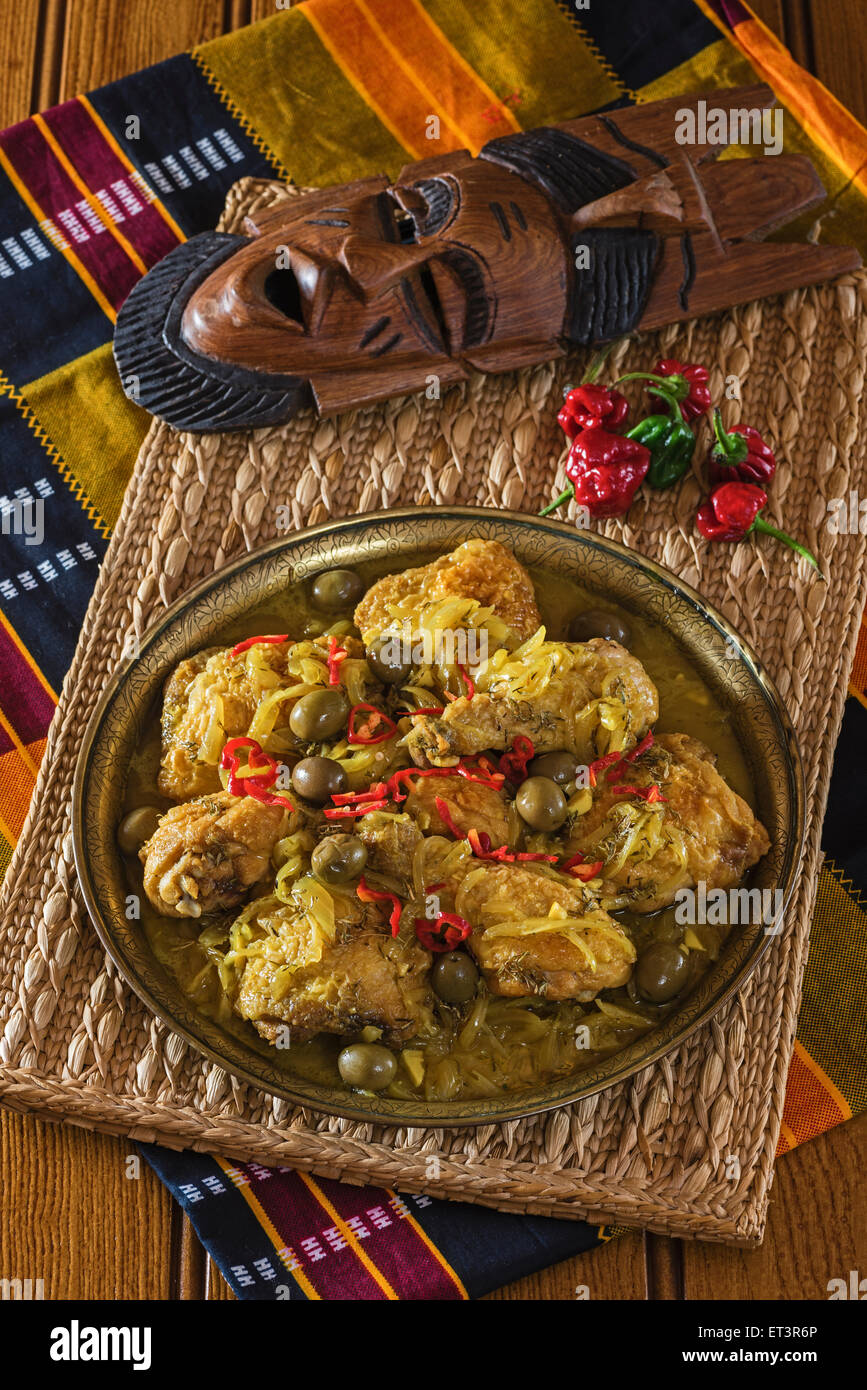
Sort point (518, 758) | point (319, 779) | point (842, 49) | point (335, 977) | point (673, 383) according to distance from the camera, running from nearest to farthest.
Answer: point (335, 977) < point (319, 779) < point (518, 758) < point (673, 383) < point (842, 49)

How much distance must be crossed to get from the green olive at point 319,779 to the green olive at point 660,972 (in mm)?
1295

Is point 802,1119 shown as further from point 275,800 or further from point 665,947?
point 275,800

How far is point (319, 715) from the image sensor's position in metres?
4.76

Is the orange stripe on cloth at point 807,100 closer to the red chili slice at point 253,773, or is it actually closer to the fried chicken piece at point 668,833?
the fried chicken piece at point 668,833

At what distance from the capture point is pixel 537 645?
493 cm

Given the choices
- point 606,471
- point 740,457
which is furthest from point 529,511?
point 740,457

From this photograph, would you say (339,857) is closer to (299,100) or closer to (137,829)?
(137,829)

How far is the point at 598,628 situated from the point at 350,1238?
2598mm

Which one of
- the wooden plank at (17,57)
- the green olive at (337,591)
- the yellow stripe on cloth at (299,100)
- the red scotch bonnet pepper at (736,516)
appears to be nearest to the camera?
the green olive at (337,591)

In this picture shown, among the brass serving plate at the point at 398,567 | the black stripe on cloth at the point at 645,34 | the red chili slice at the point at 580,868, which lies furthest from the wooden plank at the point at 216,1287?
the black stripe on cloth at the point at 645,34

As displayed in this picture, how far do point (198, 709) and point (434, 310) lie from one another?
7.42 ft

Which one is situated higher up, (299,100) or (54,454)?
(299,100)

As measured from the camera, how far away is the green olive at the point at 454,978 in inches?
179

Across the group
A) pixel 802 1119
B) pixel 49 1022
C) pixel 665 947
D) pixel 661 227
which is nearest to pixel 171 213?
pixel 661 227
